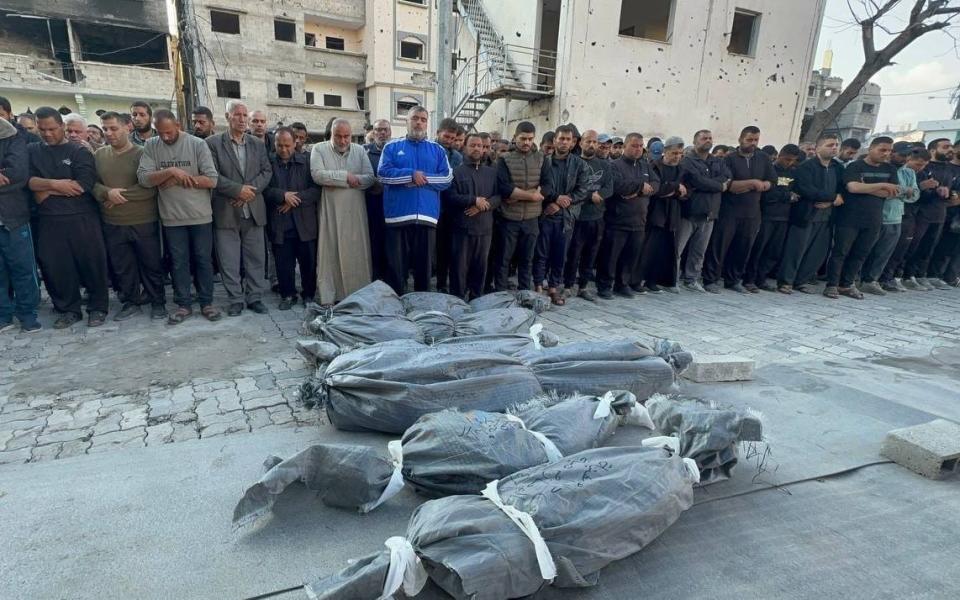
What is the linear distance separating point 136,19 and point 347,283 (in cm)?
2214

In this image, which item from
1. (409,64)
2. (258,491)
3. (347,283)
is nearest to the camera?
(258,491)

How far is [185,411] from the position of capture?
3166 mm

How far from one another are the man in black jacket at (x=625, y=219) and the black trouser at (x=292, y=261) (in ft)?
11.6

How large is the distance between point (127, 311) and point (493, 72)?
37.0 feet

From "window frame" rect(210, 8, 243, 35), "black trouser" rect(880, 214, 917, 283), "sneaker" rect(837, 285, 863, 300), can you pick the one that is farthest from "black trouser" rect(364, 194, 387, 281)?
"window frame" rect(210, 8, 243, 35)

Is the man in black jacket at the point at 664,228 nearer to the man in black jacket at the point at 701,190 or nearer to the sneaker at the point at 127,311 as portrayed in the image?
the man in black jacket at the point at 701,190

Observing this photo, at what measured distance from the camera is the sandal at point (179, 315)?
480cm

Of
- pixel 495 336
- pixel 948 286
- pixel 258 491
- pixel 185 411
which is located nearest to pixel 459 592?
pixel 258 491

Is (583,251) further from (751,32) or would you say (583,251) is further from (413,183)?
(751,32)

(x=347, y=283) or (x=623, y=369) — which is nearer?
(x=623, y=369)

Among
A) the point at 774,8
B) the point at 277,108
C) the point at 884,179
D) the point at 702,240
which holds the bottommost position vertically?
the point at 702,240

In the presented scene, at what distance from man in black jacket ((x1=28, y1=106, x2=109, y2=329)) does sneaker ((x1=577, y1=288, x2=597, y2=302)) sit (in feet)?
16.8

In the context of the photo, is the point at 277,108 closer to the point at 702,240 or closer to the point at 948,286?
the point at 702,240

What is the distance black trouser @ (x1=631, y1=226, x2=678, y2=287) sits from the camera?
6.78m
